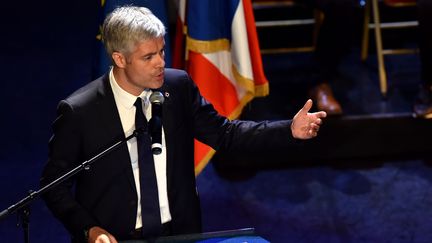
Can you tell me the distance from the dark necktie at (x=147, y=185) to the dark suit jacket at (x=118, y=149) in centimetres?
5

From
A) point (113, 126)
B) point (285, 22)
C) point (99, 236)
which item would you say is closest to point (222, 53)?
point (285, 22)

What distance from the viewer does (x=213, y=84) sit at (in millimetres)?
4465

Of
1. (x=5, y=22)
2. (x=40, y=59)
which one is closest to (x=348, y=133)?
(x=40, y=59)

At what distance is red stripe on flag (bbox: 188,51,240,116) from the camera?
14.4 feet

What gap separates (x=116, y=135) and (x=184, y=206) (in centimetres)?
38

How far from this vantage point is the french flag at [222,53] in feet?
14.1

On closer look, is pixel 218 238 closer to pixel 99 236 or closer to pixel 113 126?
pixel 99 236

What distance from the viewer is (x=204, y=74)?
4398mm

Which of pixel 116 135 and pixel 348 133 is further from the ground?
pixel 116 135

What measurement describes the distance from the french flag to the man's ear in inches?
55.9

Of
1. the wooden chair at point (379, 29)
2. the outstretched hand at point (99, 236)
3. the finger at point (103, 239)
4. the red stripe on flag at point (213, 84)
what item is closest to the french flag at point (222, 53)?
the red stripe on flag at point (213, 84)

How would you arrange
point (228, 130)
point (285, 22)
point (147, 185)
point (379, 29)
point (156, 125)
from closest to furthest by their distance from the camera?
point (156, 125) → point (147, 185) → point (228, 130) → point (379, 29) → point (285, 22)

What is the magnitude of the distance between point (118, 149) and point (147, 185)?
168mm

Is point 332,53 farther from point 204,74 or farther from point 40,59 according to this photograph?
point 40,59
